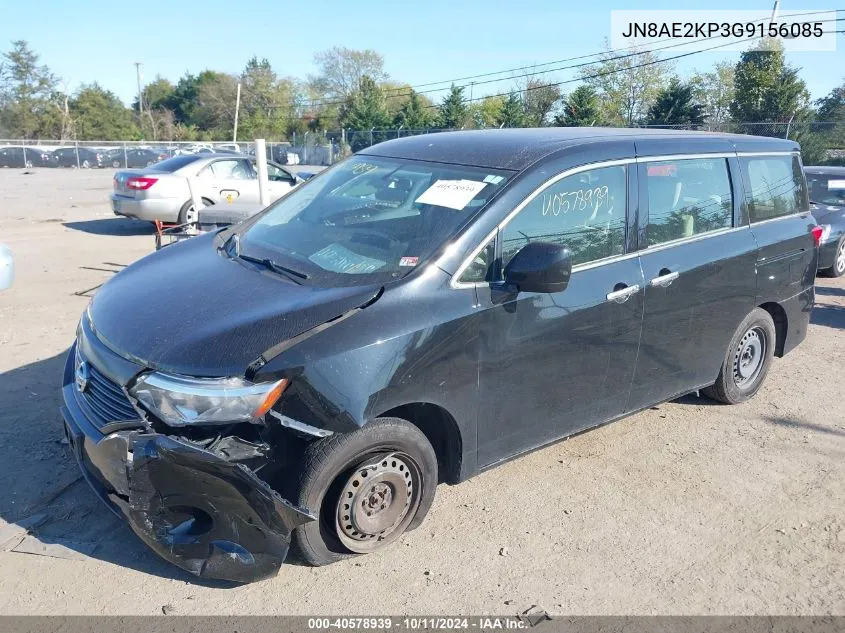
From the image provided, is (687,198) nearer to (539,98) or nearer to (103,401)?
(103,401)

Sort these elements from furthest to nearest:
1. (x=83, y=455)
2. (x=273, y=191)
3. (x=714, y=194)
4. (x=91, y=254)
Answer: (x=273, y=191), (x=91, y=254), (x=714, y=194), (x=83, y=455)

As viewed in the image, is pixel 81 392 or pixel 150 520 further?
pixel 81 392

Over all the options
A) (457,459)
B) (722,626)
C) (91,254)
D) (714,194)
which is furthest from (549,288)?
(91,254)

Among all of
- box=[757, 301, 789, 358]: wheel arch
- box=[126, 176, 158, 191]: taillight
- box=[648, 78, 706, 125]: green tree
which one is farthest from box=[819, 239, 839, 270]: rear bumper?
box=[648, 78, 706, 125]: green tree

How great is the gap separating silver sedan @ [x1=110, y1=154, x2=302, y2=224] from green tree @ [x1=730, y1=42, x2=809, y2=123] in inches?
986

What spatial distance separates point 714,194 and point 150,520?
390cm

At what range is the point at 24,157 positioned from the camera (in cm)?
3819

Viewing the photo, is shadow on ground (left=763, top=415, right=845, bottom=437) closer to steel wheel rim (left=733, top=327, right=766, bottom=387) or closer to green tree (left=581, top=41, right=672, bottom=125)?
steel wheel rim (left=733, top=327, right=766, bottom=387)

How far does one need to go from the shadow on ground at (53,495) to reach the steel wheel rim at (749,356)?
3.87 meters

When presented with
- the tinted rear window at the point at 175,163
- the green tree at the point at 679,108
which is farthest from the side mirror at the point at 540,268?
the green tree at the point at 679,108

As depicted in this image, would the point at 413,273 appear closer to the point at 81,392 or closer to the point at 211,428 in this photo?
the point at 211,428

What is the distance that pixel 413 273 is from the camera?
10.4 feet

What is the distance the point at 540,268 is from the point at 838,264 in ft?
28.1

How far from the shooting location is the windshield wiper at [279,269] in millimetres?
3355
